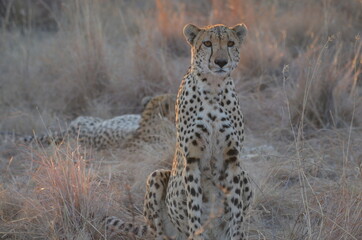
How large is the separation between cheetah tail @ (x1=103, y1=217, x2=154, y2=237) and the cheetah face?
92 cm

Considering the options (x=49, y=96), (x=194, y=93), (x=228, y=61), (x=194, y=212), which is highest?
(x=228, y=61)

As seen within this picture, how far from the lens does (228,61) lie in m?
2.70

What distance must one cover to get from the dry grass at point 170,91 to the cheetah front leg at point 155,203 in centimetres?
15

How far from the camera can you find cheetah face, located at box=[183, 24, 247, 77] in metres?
2.69

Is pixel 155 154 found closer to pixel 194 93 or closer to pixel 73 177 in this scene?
pixel 73 177

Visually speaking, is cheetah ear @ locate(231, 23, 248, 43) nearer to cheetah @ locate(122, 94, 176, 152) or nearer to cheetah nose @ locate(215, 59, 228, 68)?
cheetah nose @ locate(215, 59, 228, 68)

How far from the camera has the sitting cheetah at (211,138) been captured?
2.75m

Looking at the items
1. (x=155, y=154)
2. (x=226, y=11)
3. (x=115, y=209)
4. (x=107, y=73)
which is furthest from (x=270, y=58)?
(x=115, y=209)

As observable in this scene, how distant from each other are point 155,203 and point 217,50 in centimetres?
89

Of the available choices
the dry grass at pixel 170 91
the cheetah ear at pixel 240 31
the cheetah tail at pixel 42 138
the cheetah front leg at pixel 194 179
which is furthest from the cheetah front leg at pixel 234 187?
the cheetah tail at pixel 42 138

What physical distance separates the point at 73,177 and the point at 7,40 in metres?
4.33

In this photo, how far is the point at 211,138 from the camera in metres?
2.76

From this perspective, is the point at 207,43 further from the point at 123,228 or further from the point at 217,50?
the point at 123,228

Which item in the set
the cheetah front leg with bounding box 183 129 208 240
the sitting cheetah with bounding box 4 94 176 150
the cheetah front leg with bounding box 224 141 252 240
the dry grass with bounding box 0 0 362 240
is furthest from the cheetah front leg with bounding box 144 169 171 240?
the sitting cheetah with bounding box 4 94 176 150
